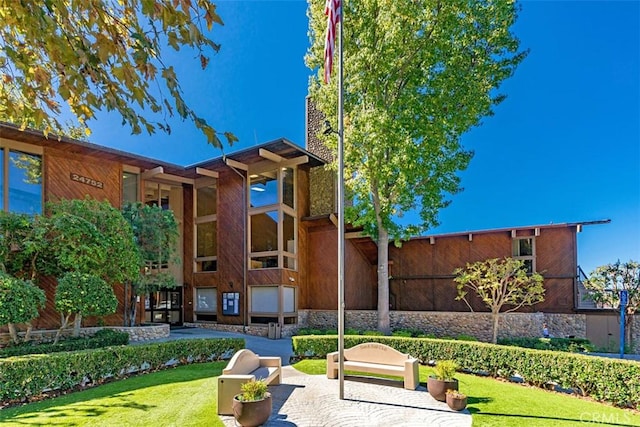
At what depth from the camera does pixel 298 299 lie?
18219mm

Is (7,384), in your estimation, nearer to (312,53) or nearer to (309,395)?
(309,395)

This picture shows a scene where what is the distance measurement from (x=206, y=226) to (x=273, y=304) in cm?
600

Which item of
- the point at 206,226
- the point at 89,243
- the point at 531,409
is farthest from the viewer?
the point at 206,226

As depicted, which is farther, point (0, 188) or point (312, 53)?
point (312, 53)

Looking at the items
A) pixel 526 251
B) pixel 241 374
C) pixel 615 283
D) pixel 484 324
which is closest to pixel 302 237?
pixel 484 324

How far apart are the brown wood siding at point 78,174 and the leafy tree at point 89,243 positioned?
1.09 m

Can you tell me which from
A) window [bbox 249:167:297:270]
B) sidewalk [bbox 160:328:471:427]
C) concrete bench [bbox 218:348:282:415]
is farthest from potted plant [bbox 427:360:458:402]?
window [bbox 249:167:297:270]

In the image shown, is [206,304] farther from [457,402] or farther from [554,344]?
[457,402]

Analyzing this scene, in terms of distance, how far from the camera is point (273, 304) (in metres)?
17.4

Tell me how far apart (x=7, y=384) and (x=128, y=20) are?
25.2 ft

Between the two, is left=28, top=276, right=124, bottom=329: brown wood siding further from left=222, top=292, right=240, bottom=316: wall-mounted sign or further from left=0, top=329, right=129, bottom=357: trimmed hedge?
left=222, top=292, right=240, bottom=316: wall-mounted sign

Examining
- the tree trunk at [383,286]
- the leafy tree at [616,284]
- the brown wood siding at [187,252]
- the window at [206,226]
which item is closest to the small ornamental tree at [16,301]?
the window at [206,226]

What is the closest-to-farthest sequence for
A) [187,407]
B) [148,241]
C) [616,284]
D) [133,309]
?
1. [187,407]
2. [616,284]
3. [133,309]
4. [148,241]

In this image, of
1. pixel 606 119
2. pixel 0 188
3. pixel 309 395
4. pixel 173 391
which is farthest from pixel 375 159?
pixel 606 119
